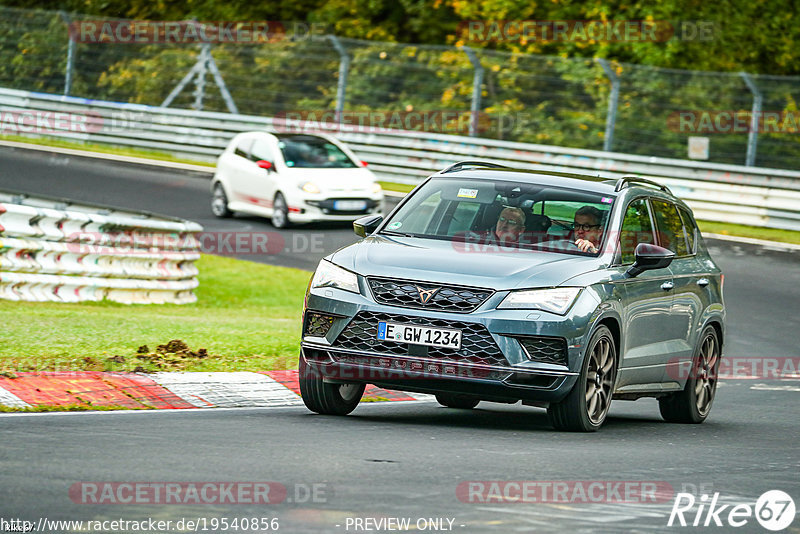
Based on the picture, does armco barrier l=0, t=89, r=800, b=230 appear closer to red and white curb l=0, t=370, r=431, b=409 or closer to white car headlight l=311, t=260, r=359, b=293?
red and white curb l=0, t=370, r=431, b=409

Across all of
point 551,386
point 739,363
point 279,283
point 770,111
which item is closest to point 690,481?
→ point 551,386

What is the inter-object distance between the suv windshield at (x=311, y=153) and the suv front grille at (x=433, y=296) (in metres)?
17.0

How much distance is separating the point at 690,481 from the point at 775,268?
51.9ft

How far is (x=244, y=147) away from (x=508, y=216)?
56.7 ft

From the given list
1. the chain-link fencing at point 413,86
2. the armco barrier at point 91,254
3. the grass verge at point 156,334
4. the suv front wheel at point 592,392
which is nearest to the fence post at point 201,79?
the chain-link fencing at point 413,86

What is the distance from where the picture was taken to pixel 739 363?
53.9 feet

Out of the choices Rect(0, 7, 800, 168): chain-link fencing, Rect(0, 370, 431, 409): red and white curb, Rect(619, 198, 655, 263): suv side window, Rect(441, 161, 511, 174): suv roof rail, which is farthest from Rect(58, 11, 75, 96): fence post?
Rect(619, 198, 655, 263): suv side window

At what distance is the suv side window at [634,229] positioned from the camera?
1032 cm

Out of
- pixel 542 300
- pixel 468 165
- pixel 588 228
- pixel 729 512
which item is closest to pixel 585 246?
pixel 588 228

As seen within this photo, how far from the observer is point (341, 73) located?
33125mm

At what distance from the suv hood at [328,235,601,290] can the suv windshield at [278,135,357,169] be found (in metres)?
16.4

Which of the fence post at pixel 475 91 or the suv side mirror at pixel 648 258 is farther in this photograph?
the fence post at pixel 475 91

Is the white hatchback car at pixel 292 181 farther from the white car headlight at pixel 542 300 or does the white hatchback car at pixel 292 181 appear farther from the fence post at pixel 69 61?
the white car headlight at pixel 542 300

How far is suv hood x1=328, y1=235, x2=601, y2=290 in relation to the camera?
923 centimetres
